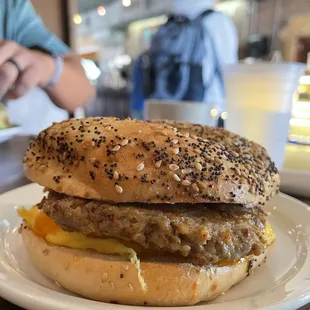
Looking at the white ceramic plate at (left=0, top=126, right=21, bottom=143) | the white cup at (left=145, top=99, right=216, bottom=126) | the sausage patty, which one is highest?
the sausage patty

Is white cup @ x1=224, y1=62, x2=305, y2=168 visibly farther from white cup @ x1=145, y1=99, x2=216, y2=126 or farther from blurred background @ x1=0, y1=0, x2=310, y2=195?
white cup @ x1=145, y1=99, x2=216, y2=126

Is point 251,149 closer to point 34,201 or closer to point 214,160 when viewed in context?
point 214,160

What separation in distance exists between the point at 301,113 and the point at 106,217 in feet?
8.58

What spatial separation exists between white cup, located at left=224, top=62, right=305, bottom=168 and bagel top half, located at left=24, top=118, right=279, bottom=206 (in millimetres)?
929

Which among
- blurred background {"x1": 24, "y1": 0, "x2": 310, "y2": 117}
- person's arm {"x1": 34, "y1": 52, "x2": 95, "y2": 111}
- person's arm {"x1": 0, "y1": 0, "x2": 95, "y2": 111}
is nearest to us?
person's arm {"x1": 0, "y1": 0, "x2": 95, "y2": 111}

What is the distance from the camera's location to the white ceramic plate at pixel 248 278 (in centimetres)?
81

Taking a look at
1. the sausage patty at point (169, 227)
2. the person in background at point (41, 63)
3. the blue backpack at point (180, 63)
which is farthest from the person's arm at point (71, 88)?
the sausage patty at point (169, 227)

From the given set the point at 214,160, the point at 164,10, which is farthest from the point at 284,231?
the point at 164,10

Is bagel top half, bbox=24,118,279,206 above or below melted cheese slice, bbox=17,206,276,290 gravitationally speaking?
above

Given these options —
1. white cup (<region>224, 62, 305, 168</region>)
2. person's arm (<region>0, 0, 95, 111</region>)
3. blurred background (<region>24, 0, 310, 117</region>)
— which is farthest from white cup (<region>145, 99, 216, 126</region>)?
blurred background (<region>24, 0, 310, 117</region>)

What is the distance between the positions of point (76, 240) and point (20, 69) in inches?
68.6

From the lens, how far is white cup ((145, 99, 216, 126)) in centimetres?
224

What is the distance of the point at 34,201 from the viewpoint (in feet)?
4.77

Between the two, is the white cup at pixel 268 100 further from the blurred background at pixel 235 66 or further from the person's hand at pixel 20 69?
the person's hand at pixel 20 69
